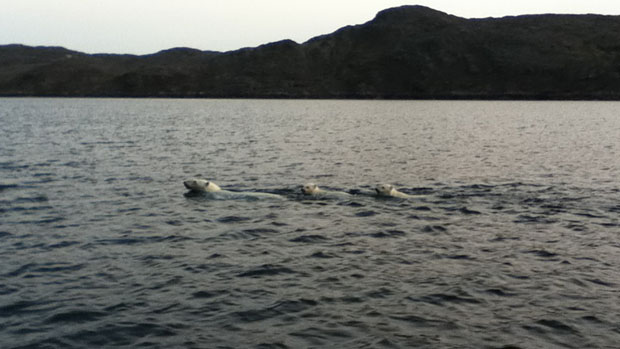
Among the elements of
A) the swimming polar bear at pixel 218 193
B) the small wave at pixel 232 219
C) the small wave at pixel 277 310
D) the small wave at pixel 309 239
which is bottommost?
the small wave at pixel 309 239

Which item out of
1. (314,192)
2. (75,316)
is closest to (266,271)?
(75,316)

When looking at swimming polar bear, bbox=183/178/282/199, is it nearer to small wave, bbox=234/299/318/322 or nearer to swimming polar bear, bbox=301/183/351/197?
swimming polar bear, bbox=301/183/351/197

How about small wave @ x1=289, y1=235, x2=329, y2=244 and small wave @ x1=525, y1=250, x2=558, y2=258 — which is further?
small wave @ x1=289, y1=235, x2=329, y2=244

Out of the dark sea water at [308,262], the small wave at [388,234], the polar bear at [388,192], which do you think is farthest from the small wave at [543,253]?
the polar bear at [388,192]

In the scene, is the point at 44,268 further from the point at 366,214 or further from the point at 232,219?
the point at 366,214

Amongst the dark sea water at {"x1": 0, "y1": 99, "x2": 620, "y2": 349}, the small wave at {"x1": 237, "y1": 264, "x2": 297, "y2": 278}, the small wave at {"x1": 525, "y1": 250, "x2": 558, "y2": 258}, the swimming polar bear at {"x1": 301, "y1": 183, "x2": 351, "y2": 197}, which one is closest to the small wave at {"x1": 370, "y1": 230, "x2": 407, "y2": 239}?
the dark sea water at {"x1": 0, "y1": 99, "x2": 620, "y2": 349}

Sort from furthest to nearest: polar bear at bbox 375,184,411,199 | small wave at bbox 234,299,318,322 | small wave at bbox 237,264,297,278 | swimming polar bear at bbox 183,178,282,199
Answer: polar bear at bbox 375,184,411,199
swimming polar bear at bbox 183,178,282,199
small wave at bbox 237,264,297,278
small wave at bbox 234,299,318,322

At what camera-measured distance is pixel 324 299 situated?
Result: 12016 millimetres

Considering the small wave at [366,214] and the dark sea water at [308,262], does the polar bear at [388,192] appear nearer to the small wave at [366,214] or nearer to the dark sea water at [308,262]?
the dark sea water at [308,262]

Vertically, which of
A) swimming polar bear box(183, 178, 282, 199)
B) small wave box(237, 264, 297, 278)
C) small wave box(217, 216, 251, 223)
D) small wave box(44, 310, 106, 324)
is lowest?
small wave box(217, 216, 251, 223)

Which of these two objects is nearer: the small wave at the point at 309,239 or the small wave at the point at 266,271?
the small wave at the point at 266,271

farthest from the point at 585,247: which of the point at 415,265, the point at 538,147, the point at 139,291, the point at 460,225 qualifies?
the point at 538,147

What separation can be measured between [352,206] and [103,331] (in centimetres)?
1339

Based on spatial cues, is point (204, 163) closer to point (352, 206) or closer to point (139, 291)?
point (352, 206)
